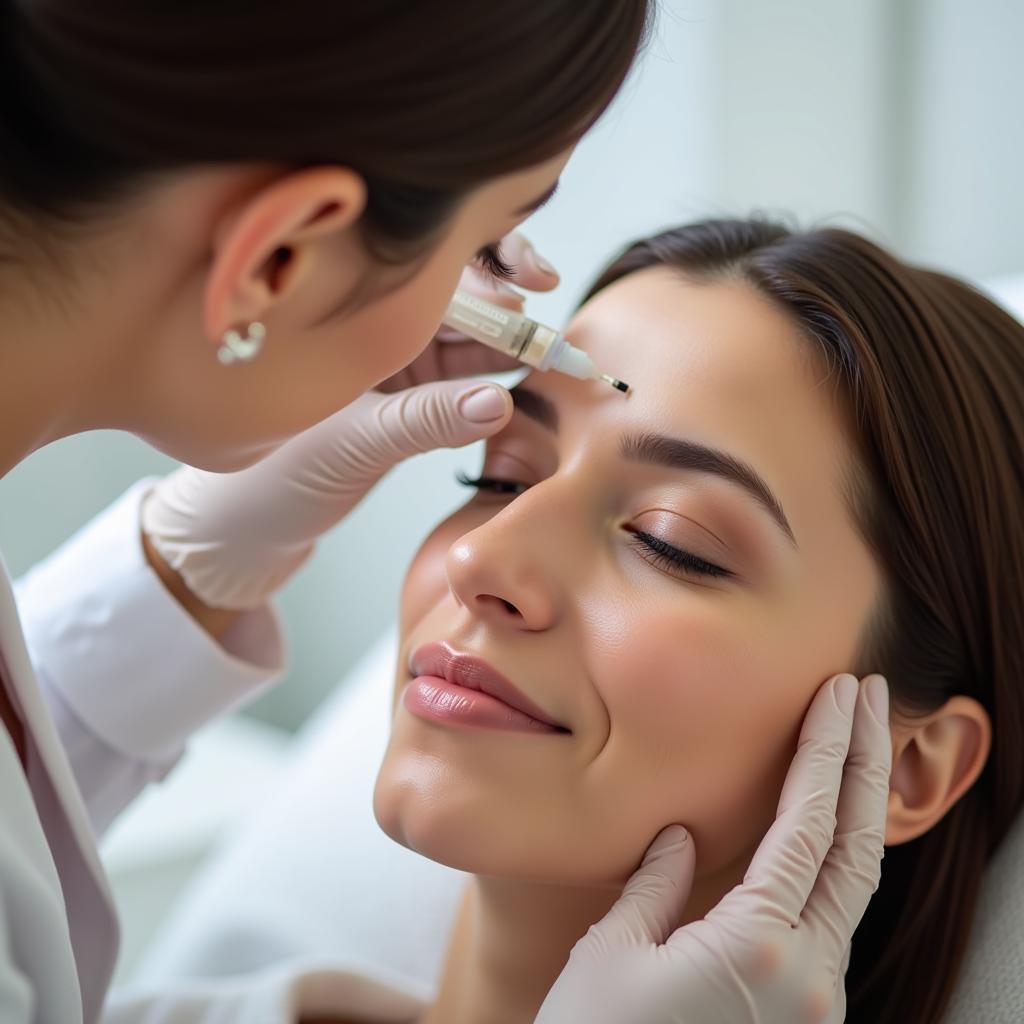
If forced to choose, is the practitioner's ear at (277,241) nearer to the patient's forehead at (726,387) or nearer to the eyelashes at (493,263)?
the eyelashes at (493,263)

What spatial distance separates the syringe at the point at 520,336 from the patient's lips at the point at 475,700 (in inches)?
11.2

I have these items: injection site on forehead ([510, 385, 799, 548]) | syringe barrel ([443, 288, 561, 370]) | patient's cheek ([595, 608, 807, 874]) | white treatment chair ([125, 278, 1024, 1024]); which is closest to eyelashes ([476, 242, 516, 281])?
syringe barrel ([443, 288, 561, 370])

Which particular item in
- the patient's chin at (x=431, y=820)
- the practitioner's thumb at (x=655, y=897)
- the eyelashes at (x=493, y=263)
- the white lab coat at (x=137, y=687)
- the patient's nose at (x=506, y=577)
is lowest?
the white lab coat at (x=137, y=687)

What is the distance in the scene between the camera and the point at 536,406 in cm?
111

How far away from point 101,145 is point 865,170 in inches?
64.7

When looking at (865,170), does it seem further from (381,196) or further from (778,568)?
(381,196)

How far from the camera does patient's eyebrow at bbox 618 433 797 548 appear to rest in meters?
0.98

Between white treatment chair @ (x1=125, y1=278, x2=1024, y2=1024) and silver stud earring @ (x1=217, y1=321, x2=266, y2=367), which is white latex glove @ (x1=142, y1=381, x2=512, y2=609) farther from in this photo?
white treatment chair @ (x1=125, y1=278, x2=1024, y2=1024)

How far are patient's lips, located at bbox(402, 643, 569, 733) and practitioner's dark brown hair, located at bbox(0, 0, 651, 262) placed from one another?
1.27 ft

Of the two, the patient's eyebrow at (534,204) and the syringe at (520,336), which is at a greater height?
the patient's eyebrow at (534,204)

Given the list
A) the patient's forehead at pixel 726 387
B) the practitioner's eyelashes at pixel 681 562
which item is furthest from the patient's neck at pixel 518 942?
the patient's forehead at pixel 726 387

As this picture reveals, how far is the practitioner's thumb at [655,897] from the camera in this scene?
0.94 meters

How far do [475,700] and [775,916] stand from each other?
0.31m

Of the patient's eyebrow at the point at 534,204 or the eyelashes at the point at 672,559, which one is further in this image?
the eyelashes at the point at 672,559
